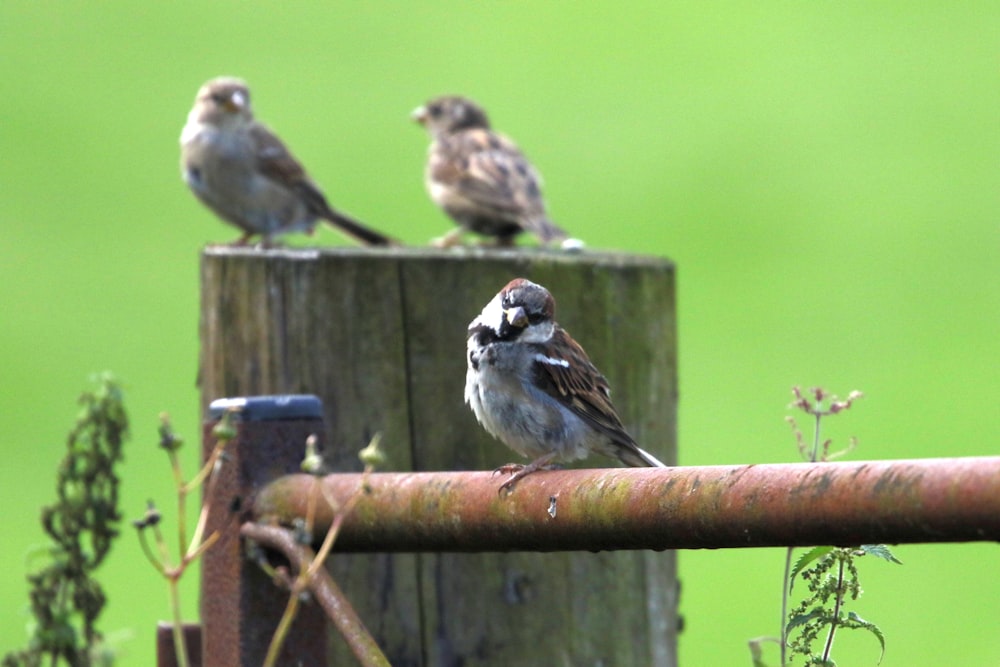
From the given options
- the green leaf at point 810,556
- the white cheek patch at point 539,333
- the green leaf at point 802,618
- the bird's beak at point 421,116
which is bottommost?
the green leaf at point 802,618

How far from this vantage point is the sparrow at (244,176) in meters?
8.32

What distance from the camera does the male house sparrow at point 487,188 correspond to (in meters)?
9.01

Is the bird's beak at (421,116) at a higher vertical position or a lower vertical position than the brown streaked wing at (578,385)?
higher

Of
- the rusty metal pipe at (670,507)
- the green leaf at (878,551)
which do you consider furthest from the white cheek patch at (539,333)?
the green leaf at (878,551)

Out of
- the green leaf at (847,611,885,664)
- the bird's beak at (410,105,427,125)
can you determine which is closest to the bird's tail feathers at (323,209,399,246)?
the bird's beak at (410,105,427,125)

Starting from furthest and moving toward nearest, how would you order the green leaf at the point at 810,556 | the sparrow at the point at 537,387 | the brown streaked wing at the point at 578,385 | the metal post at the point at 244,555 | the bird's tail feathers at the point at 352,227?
1. the bird's tail feathers at the point at 352,227
2. the brown streaked wing at the point at 578,385
3. the sparrow at the point at 537,387
4. the metal post at the point at 244,555
5. the green leaf at the point at 810,556

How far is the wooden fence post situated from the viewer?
3.57 meters

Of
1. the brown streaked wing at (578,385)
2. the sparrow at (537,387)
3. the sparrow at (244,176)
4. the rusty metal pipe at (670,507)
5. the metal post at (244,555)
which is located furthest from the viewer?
the sparrow at (244,176)

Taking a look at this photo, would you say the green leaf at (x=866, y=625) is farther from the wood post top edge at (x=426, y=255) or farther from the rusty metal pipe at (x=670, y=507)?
the wood post top edge at (x=426, y=255)

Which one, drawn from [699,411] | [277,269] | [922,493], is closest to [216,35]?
[699,411]

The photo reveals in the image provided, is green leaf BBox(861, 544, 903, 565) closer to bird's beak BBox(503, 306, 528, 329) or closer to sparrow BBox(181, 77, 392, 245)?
bird's beak BBox(503, 306, 528, 329)

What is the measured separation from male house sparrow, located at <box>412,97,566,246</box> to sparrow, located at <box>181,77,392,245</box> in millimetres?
754

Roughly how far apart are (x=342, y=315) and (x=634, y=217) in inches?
324

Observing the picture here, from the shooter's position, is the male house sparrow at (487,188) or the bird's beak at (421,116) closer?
the male house sparrow at (487,188)
